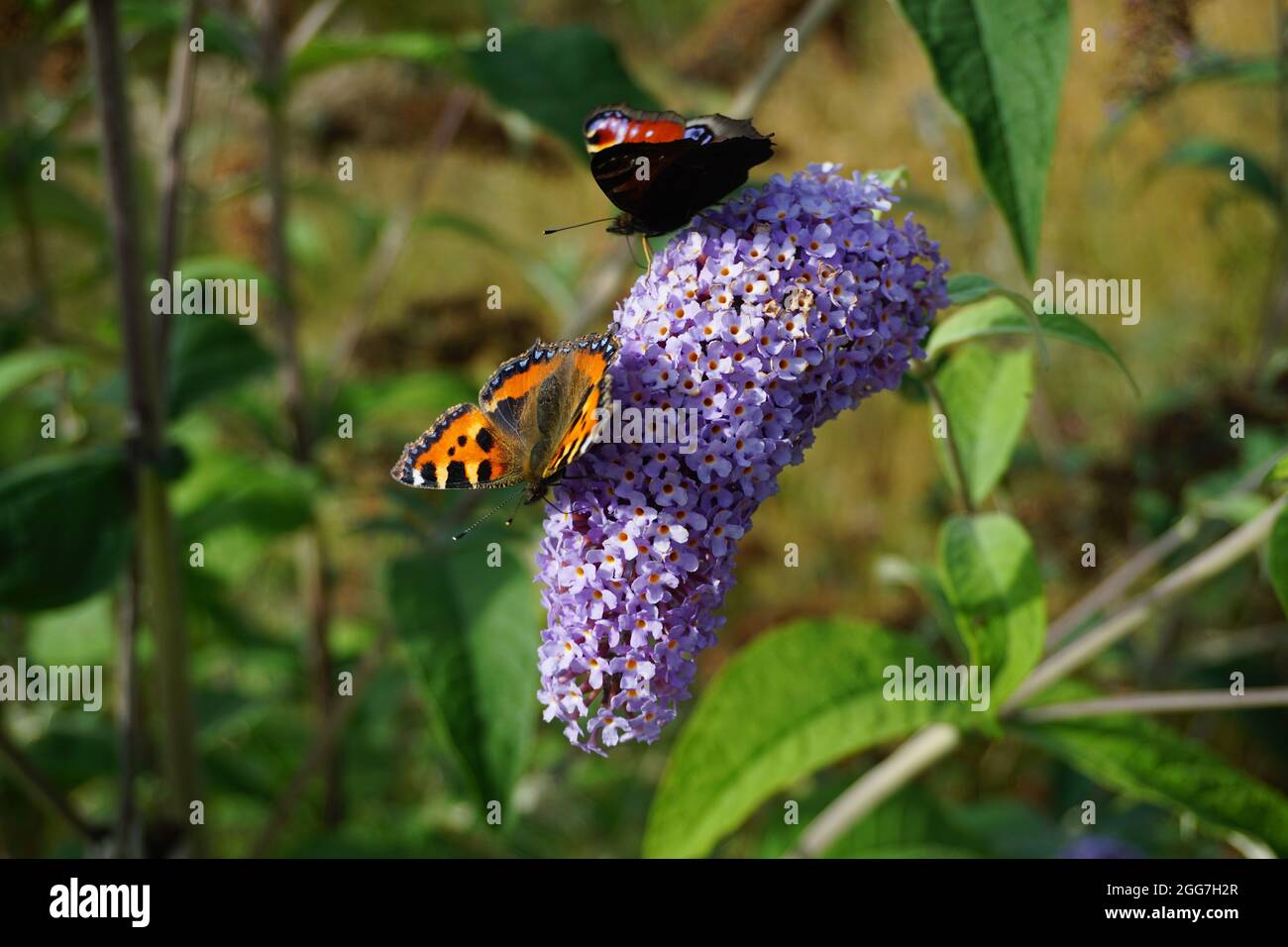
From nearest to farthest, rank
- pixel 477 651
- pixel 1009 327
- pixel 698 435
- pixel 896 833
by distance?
pixel 698 435 < pixel 1009 327 < pixel 477 651 < pixel 896 833

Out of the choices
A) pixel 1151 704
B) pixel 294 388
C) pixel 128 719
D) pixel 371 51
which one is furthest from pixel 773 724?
pixel 294 388

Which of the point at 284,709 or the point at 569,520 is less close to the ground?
the point at 569,520

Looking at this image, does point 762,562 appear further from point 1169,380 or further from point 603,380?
point 603,380

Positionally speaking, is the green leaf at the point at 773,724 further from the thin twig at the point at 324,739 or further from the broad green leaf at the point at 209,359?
the broad green leaf at the point at 209,359

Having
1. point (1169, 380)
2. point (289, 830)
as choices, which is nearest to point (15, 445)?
point (289, 830)

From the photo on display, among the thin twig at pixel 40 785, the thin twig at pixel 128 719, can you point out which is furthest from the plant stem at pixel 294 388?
the thin twig at pixel 40 785

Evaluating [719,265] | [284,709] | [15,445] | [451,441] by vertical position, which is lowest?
[284,709]

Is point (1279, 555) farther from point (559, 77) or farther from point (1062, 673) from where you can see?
point (559, 77)
